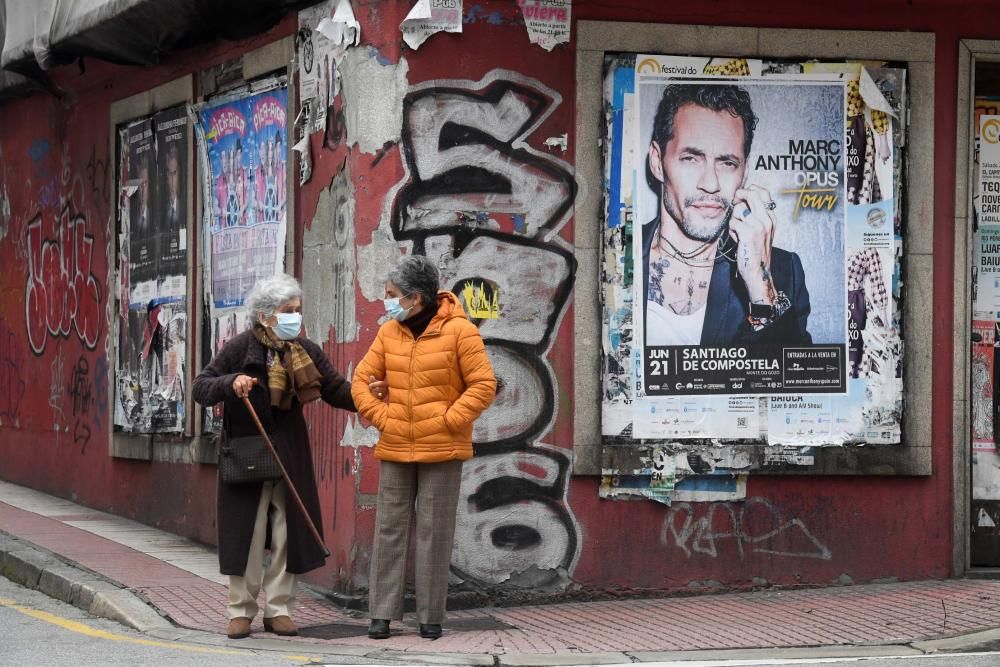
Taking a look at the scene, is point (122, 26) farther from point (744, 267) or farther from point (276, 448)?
point (744, 267)

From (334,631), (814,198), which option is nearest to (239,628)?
(334,631)

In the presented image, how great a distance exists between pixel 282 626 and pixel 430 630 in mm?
788

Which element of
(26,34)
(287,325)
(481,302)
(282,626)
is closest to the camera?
(287,325)

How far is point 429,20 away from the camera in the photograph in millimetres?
9383

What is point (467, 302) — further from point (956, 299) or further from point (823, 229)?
point (956, 299)

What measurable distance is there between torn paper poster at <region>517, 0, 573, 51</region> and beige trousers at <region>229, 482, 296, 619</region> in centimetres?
314

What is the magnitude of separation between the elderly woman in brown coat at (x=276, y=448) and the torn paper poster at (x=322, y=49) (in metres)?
1.89

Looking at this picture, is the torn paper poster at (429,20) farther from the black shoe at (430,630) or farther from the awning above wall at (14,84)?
the awning above wall at (14,84)

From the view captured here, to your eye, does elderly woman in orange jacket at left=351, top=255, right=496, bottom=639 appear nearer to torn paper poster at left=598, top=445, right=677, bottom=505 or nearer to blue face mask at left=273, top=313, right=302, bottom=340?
blue face mask at left=273, top=313, right=302, bottom=340

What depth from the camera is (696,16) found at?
32.2 feet

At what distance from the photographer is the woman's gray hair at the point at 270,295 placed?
8344 millimetres

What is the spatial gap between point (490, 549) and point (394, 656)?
159 cm

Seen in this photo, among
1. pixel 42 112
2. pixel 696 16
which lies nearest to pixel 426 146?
pixel 696 16

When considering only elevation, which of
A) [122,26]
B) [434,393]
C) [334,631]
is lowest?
[334,631]
